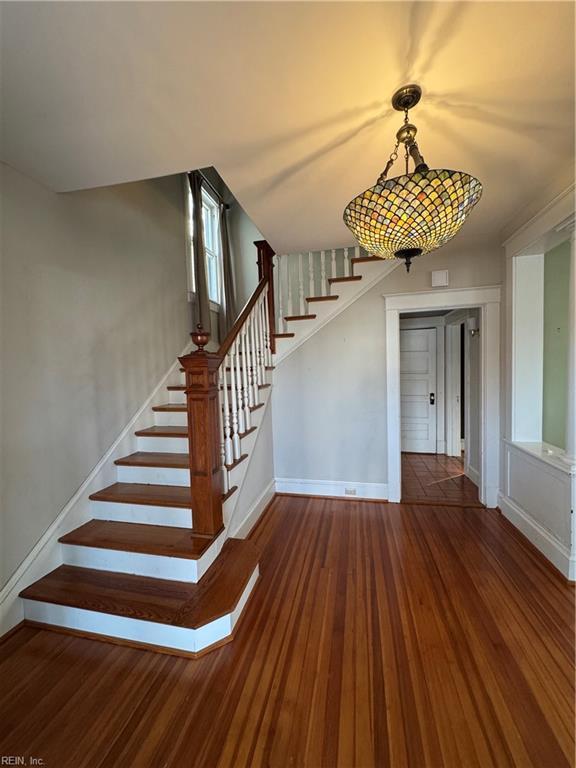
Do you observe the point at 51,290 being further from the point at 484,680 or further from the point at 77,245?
the point at 484,680

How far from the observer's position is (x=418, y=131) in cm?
151

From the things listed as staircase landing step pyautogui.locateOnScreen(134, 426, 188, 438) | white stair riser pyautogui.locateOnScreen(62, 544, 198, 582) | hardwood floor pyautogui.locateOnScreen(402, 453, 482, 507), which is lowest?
hardwood floor pyautogui.locateOnScreen(402, 453, 482, 507)

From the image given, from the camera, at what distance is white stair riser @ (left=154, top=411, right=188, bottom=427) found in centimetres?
278

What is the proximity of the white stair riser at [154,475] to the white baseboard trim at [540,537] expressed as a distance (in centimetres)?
260

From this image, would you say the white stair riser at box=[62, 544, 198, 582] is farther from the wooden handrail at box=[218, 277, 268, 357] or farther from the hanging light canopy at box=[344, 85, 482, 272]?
the hanging light canopy at box=[344, 85, 482, 272]

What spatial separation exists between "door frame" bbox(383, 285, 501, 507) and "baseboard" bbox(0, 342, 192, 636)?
247 centimetres

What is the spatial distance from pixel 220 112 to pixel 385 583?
9.02ft

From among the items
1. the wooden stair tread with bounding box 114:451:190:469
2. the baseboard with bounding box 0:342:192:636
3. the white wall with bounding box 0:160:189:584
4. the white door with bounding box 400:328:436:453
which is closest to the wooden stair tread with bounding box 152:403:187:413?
the white wall with bounding box 0:160:189:584

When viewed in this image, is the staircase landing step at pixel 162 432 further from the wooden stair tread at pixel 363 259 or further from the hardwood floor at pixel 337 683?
the wooden stair tread at pixel 363 259

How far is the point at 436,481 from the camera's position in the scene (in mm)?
3682

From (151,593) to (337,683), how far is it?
1039mm

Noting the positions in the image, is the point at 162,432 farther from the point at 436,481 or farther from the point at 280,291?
the point at 436,481

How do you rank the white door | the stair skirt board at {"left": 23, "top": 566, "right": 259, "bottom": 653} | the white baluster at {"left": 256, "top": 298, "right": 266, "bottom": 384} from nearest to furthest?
the stair skirt board at {"left": 23, "top": 566, "right": 259, "bottom": 653}
the white baluster at {"left": 256, "top": 298, "right": 266, "bottom": 384}
the white door

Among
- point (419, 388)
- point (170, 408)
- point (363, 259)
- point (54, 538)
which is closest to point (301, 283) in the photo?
point (363, 259)
